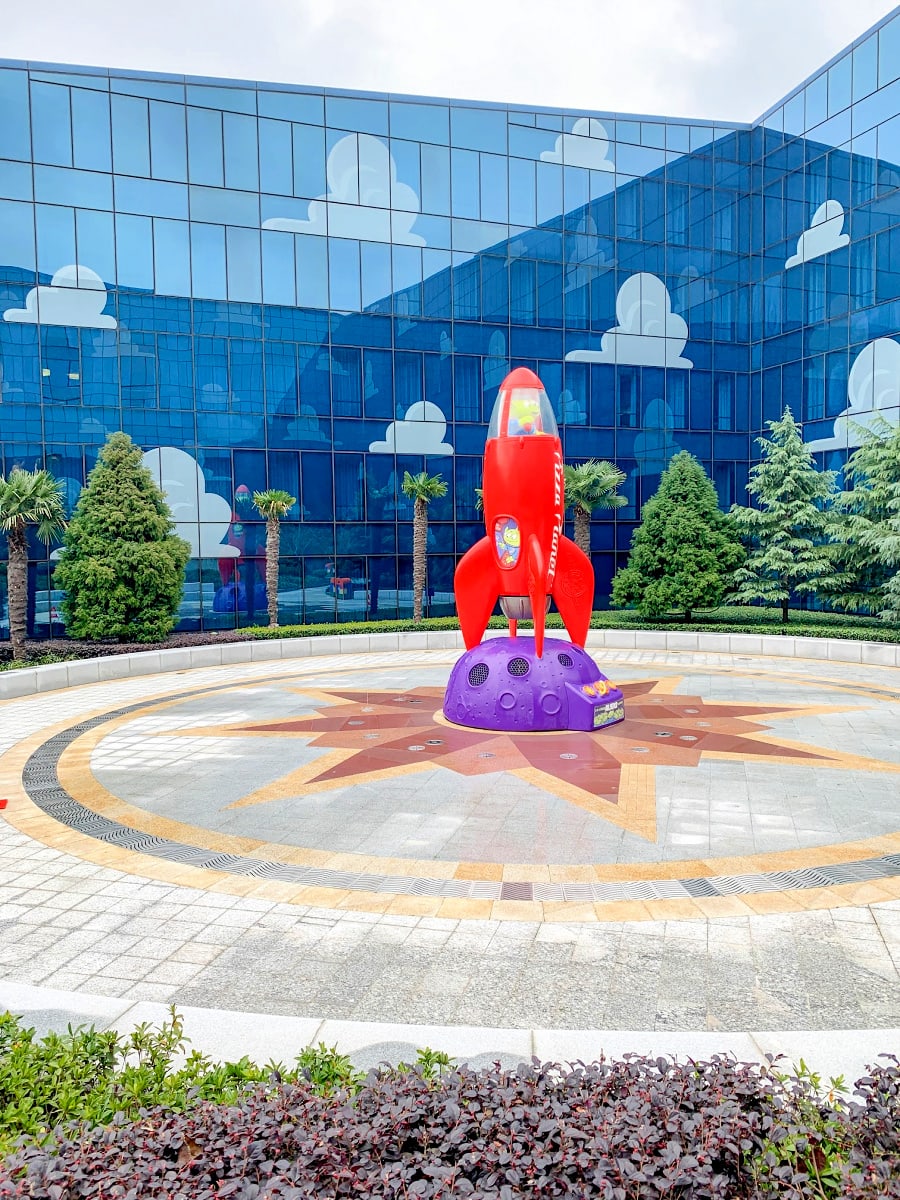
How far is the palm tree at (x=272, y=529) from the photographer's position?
29000 millimetres

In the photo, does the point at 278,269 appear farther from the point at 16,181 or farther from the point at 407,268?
the point at 16,181

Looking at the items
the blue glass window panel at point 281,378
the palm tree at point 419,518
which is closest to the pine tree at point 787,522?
the palm tree at point 419,518

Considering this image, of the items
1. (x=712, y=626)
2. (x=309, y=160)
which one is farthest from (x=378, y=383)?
(x=712, y=626)

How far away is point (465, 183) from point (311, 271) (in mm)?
7005

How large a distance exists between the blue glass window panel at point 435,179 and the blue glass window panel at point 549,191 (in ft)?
12.2

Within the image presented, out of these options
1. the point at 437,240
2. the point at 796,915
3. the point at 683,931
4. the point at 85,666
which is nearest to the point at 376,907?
the point at 683,931

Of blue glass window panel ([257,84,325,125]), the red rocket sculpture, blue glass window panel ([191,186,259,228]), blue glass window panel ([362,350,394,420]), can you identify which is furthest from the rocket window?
blue glass window panel ([257,84,325,125])

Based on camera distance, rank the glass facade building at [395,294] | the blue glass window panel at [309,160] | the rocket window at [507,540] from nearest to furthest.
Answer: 1. the rocket window at [507,540]
2. the glass facade building at [395,294]
3. the blue glass window panel at [309,160]

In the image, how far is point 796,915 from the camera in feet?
24.9

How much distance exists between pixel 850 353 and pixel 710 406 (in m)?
6.25

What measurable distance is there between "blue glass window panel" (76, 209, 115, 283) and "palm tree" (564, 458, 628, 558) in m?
17.1

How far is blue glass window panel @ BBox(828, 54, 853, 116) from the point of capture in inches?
1209

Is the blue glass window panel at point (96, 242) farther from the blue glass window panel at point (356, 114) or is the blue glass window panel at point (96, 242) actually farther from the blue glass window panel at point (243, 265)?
the blue glass window panel at point (356, 114)

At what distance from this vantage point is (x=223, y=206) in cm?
3020
